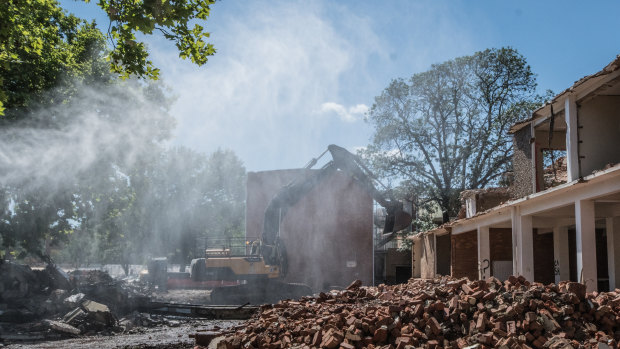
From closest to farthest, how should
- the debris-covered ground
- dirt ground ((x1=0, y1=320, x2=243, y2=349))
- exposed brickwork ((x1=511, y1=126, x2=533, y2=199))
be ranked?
1. dirt ground ((x1=0, y1=320, x2=243, y2=349))
2. the debris-covered ground
3. exposed brickwork ((x1=511, y1=126, x2=533, y2=199))

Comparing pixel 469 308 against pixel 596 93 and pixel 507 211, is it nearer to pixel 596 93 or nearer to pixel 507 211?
pixel 596 93

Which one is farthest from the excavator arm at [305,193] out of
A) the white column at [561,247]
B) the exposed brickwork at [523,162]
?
the exposed brickwork at [523,162]

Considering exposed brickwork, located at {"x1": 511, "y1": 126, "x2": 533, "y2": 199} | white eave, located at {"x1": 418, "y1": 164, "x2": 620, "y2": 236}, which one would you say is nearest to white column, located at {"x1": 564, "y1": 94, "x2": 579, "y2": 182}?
white eave, located at {"x1": 418, "y1": 164, "x2": 620, "y2": 236}

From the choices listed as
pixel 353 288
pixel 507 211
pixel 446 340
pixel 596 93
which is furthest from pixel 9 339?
pixel 596 93

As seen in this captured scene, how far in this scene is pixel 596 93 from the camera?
12570 mm

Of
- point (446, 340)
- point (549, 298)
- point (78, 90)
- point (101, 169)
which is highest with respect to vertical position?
point (78, 90)

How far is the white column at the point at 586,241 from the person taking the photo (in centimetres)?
1209

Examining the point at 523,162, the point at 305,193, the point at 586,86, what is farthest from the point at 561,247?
the point at 305,193

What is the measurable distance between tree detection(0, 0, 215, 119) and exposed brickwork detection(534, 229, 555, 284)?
16.1 metres

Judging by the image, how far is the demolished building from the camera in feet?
40.0

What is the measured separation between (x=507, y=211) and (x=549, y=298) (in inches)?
324

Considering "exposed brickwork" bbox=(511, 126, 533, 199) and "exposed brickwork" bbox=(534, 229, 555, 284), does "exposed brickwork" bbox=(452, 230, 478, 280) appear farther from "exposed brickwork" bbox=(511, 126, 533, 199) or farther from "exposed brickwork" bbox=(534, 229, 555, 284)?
"exposed brickwork" bbox=(511, 126, 533, 199)

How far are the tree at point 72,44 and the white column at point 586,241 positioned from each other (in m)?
9.02

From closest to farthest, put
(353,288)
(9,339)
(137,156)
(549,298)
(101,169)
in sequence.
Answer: (549,298) < (353,288) < (9,339) < (101,169) < (137,156)
